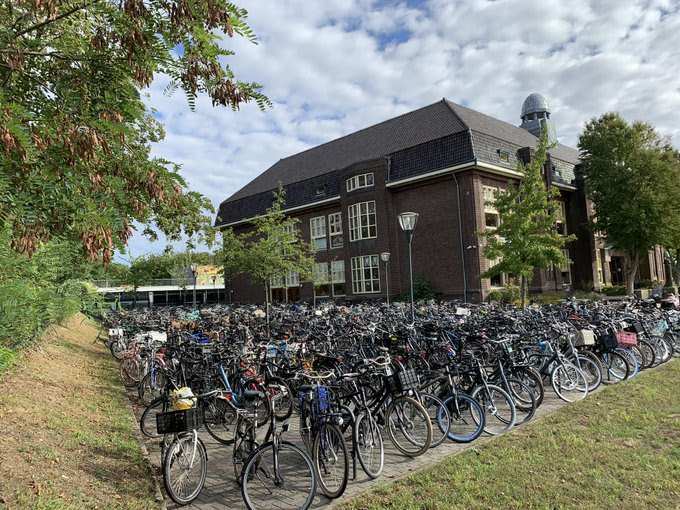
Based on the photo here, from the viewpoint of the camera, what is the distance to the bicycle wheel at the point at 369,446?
15.6 ft

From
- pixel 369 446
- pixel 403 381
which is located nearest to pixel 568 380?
pixel 403 381

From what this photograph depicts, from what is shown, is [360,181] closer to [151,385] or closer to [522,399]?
[151,385]

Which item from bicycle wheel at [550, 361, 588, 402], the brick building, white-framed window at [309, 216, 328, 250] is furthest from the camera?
white-framed window at [309, 216, 328, 250]

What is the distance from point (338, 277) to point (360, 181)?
6633 mm

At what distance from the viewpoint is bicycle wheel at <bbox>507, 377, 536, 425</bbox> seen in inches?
249

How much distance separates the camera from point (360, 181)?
3122 centimetres

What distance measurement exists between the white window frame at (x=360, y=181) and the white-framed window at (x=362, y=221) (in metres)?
1.12

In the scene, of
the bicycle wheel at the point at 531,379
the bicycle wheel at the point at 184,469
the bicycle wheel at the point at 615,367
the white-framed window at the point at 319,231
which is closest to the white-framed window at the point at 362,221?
the white-framed window at the point at 319,231

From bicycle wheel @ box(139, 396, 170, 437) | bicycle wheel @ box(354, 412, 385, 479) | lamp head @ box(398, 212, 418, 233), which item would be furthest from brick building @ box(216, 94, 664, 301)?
bicycle wheel @ box(354, 412, 385, 479)

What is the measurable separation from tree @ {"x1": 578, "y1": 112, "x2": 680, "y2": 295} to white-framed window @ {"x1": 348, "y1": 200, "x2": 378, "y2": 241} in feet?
49.7

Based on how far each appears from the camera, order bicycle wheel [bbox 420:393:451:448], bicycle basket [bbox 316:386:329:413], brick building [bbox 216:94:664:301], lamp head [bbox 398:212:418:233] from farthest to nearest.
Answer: brick building [bbox 216:94:664:301]
lamp head [bbox 398:212:418:233]
bicycle wheel [bbox 420:393:451:448]
bicycle basket [bbox 316:386:329:413]

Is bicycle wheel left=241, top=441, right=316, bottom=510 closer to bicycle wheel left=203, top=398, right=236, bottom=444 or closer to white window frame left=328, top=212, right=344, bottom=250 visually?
bicycle wheel left=203, top=398, right=236, bottom=444

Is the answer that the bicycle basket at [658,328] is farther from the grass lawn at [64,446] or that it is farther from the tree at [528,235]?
the grass lawn at [64,446]

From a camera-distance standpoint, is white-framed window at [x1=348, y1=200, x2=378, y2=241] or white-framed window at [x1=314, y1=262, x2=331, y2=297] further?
white-framed window at [x1=314, y1=262, x2=331, y2=297]
